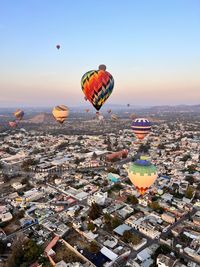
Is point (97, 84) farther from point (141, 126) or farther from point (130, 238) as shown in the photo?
point (130, 238)

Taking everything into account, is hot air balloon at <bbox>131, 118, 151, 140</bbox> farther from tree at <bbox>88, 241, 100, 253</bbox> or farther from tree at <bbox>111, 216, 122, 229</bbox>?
tree at <bbox>88, 241, 100, 253</bbox>

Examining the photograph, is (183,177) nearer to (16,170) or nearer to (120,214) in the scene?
(120,214)

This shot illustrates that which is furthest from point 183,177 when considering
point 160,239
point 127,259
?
point 127,259

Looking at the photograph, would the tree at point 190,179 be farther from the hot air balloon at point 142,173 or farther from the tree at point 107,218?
the hot air balloon at point 142,173

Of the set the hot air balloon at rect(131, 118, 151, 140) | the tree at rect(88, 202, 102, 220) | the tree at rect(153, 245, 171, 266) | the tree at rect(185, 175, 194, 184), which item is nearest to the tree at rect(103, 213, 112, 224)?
the tree at rect(88, 202, 102, 220)

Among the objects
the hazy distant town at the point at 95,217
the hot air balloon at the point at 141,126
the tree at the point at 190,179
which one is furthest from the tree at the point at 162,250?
the tree at the point at 190,179

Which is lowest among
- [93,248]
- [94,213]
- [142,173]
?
[93,248]

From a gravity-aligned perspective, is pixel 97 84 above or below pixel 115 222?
above

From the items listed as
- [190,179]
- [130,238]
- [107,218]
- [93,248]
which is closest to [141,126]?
[107,218]

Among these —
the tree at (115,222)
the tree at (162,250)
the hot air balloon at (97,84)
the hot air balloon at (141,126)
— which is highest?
the hot air balloon at (97,84)
